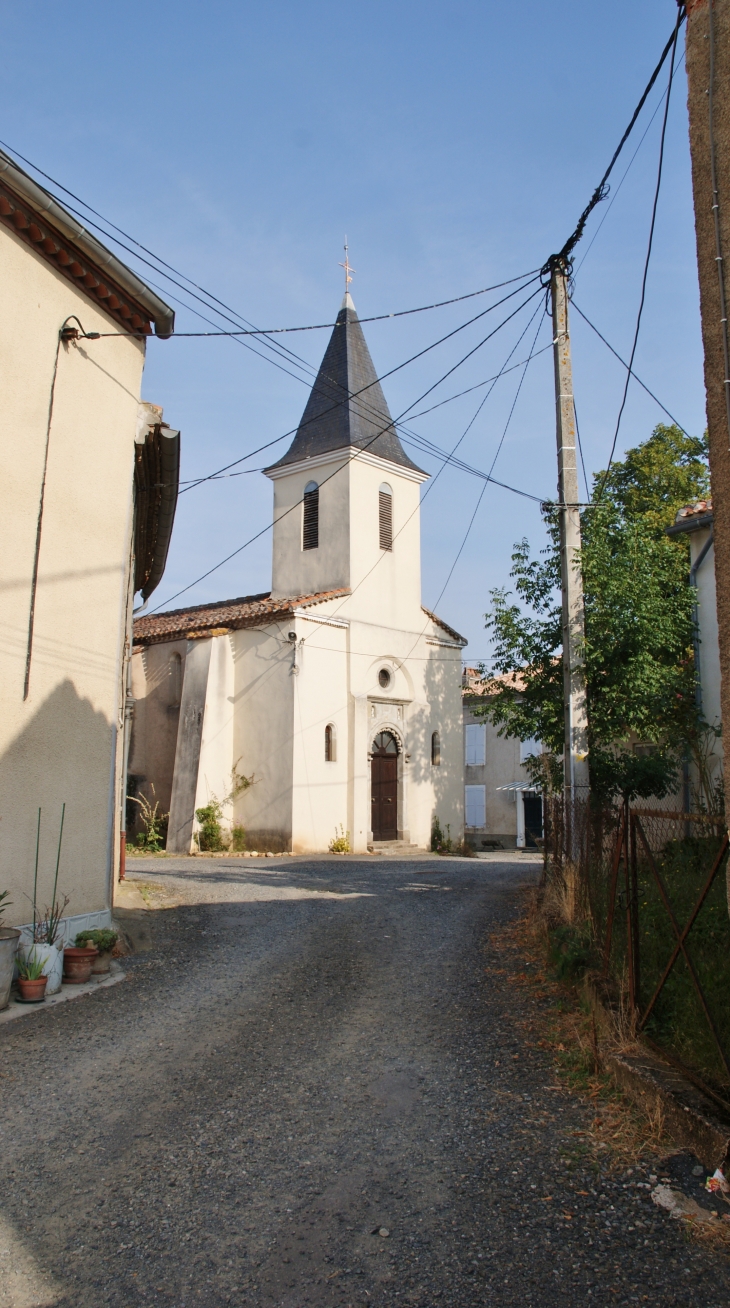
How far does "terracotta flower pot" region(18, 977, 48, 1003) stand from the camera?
23.6 feet

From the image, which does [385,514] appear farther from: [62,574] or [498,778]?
[62,574]

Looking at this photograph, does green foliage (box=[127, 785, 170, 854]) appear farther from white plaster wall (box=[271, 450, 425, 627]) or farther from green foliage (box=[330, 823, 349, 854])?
white plaster wall (box=[271, 450, 425, 627])

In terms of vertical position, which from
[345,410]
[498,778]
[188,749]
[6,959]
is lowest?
[6,959]

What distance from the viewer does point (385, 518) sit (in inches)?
998

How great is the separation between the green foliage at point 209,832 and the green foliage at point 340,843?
2663 millimetres

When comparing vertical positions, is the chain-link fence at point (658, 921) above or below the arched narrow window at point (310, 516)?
below

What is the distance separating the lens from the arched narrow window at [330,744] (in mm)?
22719

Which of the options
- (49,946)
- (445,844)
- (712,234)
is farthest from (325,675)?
(712,234)

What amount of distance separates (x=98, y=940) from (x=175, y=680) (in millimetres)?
16688

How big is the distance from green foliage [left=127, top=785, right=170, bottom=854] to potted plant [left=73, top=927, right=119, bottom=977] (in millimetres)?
13757

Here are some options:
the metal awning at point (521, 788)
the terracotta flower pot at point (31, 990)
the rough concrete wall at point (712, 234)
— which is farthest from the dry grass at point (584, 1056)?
the metal awning at point (521, 788)

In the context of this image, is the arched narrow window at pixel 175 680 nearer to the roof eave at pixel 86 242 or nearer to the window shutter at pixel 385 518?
the window shutter at pixel 385 518

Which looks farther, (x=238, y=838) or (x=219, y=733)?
(x=219, y=733)

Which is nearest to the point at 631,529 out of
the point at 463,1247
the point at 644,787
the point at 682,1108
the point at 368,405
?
the point at 644,787
